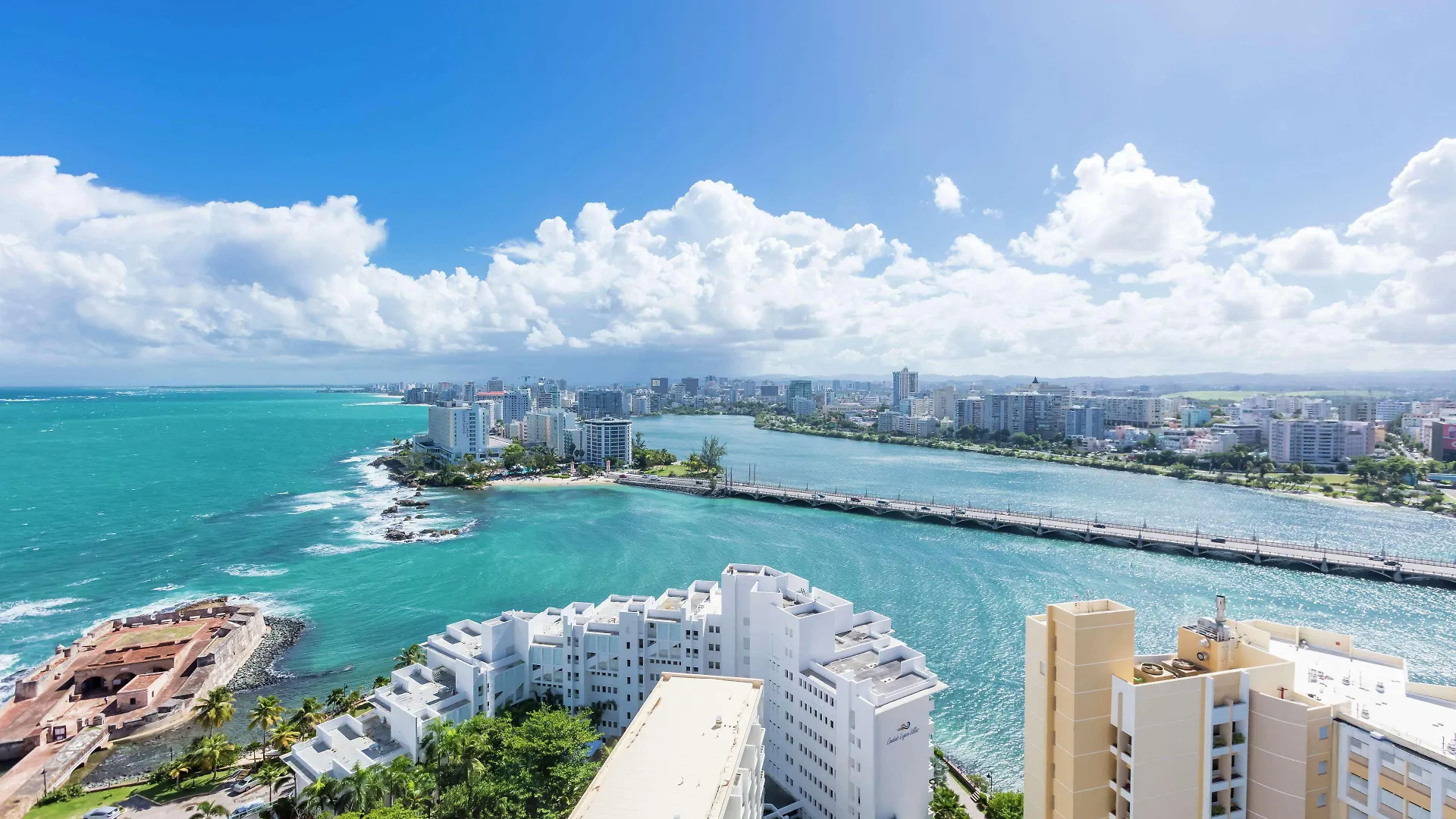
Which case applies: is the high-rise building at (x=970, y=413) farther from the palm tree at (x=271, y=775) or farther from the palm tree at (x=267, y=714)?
the palm tree at (x=271, y=775)

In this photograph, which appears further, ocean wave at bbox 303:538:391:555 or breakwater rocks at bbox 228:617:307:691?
ocean wave at bbox 303:538:391:555

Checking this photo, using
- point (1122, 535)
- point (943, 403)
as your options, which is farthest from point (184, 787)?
point (943, 403)

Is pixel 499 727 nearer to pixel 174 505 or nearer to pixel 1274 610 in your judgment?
pixel 1274 610

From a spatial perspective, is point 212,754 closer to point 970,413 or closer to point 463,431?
point 463,431

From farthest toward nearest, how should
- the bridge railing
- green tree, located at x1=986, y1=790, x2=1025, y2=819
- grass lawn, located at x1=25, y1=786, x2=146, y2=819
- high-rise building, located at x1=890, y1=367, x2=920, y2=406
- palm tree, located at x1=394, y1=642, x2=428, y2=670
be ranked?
high-rise building, located at x1=890, y1=367, x2=920, y2=406 < the bridge railing < palm tree, located at x1=394, y1=642, x2=428, y2=670 < grass lawn, located at x1=25, y1=786, x2=146, y2=819 < green tree, located at x1=986, y1=790, x2=1025, y2=819

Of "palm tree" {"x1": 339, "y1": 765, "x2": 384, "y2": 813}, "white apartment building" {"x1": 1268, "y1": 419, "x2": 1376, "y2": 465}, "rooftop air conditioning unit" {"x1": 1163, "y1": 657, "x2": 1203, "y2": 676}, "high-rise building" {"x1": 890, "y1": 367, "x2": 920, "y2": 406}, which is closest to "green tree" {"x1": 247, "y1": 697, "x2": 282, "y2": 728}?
"palm tree" {"x1": 339, "y1": 765, "x2": 384, "y2": 813}

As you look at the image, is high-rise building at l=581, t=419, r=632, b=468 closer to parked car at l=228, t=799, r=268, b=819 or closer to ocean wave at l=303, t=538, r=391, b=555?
ocean wave at l=303, t=538, r=391, b=555
